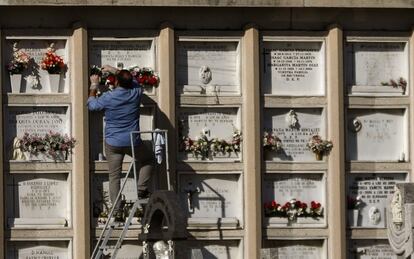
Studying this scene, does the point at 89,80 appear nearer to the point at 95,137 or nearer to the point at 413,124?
the point at 95,137

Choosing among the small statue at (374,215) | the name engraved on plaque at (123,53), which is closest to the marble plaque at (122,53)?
the name engraved on plaque at (123,53)

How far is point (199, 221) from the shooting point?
72.7 feet

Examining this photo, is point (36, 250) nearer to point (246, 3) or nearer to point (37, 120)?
point (37, 120)

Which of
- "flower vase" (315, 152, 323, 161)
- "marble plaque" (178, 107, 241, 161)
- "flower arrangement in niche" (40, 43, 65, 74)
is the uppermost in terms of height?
"flower arrangement in niche" (40, 43, 65, 74)

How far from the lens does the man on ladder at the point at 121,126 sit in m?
21.5

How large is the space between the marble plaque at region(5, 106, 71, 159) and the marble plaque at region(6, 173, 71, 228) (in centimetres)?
45

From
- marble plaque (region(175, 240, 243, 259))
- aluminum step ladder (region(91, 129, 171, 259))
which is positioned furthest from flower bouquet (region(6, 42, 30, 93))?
marble plaque (region(175, 240, 243, 259))

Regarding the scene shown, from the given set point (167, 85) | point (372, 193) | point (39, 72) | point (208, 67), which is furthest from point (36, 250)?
point (372, 193)

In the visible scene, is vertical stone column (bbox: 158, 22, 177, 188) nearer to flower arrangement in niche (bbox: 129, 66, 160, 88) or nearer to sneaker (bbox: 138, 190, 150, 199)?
flower arrangement in niche (bbox: 129, 66, 160, 88)

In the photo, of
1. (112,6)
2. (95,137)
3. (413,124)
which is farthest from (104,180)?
(413,124)

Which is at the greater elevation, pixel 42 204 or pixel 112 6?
pixel 112 6

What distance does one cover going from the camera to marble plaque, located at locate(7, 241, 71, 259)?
21.8 metres

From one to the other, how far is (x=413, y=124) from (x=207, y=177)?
2687 millimetres

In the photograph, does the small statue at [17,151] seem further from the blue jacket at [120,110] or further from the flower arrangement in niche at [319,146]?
the flower arrangement in niche at [319,146]
